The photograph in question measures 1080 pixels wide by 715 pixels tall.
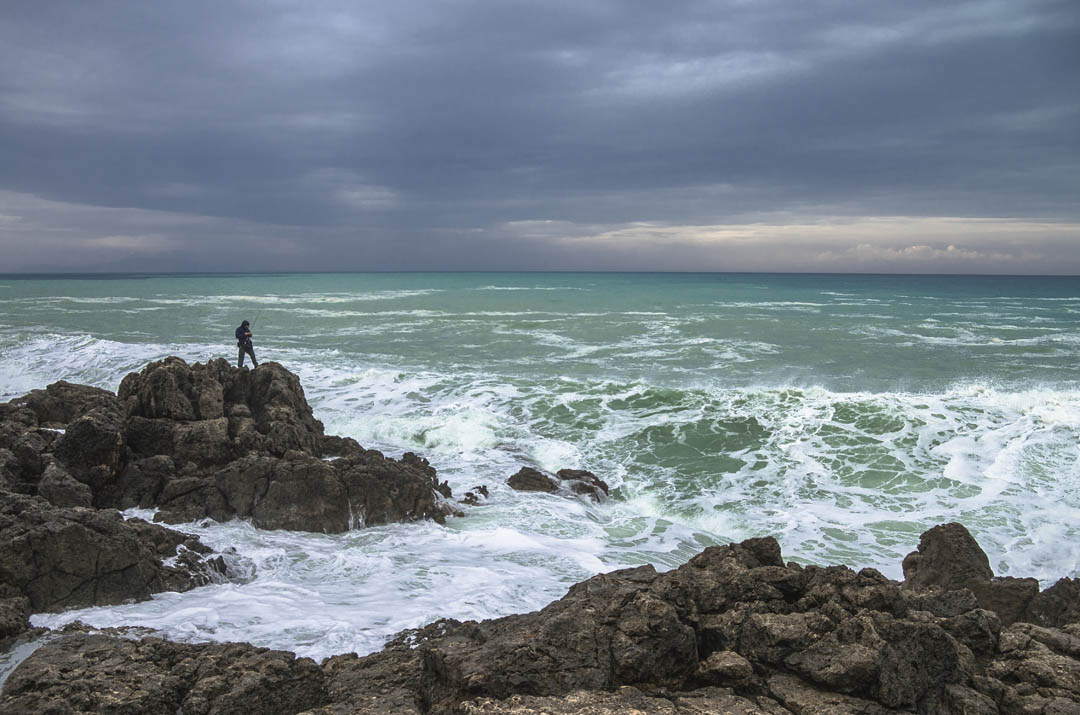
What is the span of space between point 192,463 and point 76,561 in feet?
15.4

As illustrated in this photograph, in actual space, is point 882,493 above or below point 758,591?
below

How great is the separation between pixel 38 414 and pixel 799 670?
14.0 m

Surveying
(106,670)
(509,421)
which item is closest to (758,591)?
(106,670)

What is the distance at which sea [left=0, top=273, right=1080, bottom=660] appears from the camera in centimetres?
829

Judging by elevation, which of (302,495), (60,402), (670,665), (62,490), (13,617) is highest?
(60,402)

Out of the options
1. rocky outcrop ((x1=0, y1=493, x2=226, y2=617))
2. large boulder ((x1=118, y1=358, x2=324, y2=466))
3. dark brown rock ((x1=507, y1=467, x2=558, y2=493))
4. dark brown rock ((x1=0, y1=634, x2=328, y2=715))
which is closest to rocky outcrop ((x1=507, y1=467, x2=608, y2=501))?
dark brown rock ((x1=507, y1=467, x2=558, y2=493))

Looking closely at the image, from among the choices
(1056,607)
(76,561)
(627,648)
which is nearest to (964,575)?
(1056,607)

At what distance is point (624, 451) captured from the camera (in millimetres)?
16047

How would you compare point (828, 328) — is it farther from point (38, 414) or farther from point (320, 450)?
point (38, 414)

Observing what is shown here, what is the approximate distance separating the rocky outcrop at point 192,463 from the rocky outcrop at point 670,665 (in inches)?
195

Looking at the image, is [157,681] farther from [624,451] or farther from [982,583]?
[624,451]

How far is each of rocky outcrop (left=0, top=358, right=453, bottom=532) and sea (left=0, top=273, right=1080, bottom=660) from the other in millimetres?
470

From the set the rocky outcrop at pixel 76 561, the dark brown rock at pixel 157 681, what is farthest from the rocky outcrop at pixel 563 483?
the dark brown rock at pixel 157 681

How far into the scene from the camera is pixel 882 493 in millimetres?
13352
